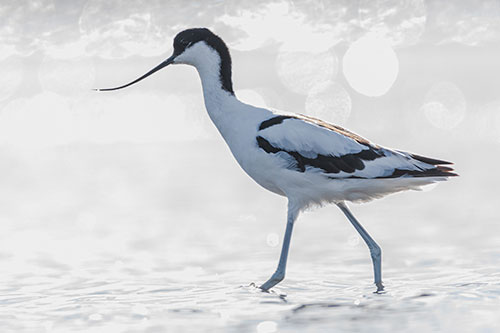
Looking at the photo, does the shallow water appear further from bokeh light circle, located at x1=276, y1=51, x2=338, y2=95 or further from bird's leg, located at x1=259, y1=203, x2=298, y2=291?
bokeh light circle, located at x1=276, y1=51, x2=338, y2=95

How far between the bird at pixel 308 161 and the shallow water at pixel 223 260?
0.67 meters

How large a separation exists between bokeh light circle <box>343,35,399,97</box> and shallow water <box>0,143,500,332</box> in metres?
33.0

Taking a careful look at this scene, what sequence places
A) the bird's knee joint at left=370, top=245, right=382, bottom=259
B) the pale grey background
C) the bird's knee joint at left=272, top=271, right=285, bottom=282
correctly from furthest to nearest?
the bird's knee joint at left=370, top=245, right=382, bottom=259 < the bird's knee joint at left=272, top=271, right=285, bottom=282 < the pale grey background

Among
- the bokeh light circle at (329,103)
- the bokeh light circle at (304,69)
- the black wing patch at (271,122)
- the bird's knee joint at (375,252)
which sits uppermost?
the bokeh light circle at (304,69)

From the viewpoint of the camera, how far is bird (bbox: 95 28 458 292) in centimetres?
702

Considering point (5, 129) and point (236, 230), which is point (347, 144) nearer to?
point (236, 230)

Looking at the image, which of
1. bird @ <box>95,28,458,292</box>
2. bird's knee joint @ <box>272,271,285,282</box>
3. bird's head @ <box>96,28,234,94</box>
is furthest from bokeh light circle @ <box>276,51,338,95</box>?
bird's knee joint @ <box>272,271,285,282</box>

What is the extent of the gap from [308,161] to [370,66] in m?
59.4

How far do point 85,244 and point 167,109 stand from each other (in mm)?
24629

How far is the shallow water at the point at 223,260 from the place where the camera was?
6062 mm

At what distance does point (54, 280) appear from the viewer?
7.77 m

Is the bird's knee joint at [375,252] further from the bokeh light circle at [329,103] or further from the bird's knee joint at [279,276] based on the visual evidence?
the bokeh light circle at [329,103]

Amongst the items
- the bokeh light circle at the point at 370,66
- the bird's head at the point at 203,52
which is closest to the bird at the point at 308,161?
the bird's head at the point at 203,52

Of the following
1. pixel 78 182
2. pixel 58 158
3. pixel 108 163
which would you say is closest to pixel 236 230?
pixel 78 182
